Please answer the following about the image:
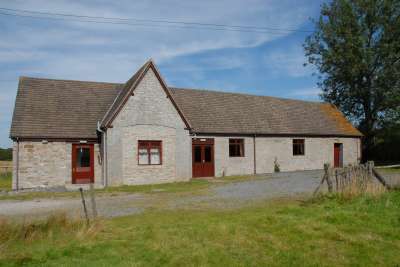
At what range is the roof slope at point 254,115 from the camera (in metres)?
27.5

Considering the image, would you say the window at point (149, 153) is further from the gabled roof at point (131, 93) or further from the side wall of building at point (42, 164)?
the side wall of building at point (42, 164)

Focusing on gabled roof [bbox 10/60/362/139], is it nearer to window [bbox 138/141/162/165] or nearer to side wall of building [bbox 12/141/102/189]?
side wall of building [bbox 12/141/102/189]

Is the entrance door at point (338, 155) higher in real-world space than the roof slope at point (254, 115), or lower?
lower

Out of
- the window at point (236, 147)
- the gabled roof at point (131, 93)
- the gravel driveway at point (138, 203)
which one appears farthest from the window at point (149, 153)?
the window at point (236, 147)

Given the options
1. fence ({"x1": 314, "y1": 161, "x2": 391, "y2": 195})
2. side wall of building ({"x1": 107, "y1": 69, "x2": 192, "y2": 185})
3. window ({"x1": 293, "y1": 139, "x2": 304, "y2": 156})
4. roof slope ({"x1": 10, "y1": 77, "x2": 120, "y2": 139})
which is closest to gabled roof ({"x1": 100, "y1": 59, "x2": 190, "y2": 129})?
side wall of building ({"x1": 107, "y1": 69, "x2": 192, "y2": 185})

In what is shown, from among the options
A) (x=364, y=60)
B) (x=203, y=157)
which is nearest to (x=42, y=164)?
(x=203, y=157)

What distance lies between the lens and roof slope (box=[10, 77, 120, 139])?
21.6 m

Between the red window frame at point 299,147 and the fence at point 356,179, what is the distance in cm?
1737

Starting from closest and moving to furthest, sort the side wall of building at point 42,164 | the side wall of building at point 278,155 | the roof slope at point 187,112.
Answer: the side wall of building at point 42,164 < the roof slope at point 187,112 < the side wall of building at point 278,155

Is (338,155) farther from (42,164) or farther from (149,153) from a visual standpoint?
(42,164)

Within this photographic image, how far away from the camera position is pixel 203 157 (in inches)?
1025

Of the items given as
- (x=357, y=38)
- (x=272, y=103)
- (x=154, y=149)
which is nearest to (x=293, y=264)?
(x=154, y=149)

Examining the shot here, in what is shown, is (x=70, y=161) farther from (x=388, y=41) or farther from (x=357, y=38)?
(x=388, y=41)

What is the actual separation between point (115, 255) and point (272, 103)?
92.4ft
